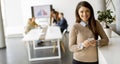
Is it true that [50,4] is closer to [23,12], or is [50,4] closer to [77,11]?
[23,12]

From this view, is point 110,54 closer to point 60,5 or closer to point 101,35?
point 101,35

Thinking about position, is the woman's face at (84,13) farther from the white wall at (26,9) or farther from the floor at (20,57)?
the white wall at (26,9)

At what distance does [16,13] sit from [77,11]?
375 inches

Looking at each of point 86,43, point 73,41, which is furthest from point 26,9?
point 86,43

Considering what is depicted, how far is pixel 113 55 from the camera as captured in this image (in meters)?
2.12

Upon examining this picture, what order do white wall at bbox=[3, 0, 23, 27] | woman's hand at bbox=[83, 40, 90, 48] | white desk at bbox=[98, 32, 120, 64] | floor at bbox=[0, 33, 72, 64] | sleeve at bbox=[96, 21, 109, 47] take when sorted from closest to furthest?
white desk at bbox=[98, 32, 120, 64] < woman's hand at bbox=[83, 40, 90, 48] < sleeve at bbox=[96, 21, 109, 47] < floor at bbox=[0, 33, 72, 64] < white wall at bbox=[3, 0, 23, 27]

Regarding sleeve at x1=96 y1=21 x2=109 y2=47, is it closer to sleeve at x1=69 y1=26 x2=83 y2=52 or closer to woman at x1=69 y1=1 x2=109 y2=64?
woman at x1=69 y1=1 x2=109 y2=64

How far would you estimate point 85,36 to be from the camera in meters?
2.36

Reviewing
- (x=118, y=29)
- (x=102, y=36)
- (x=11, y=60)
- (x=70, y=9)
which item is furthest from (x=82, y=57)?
(x=70, y=9)

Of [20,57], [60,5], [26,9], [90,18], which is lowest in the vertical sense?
[20,57]

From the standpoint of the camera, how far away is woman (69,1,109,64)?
2.30 metres

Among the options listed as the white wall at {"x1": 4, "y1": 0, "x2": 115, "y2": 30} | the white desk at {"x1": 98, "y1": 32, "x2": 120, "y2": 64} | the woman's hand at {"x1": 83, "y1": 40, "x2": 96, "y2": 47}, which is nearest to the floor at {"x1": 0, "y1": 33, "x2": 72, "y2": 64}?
the white wall at {"x1": 4, "y1": 0, "x2": 115, "y2": 30}

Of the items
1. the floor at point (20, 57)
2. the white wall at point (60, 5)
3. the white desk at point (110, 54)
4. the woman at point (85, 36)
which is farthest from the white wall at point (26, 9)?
the woman at point (85, 36)

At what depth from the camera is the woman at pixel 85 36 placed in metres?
2.30
